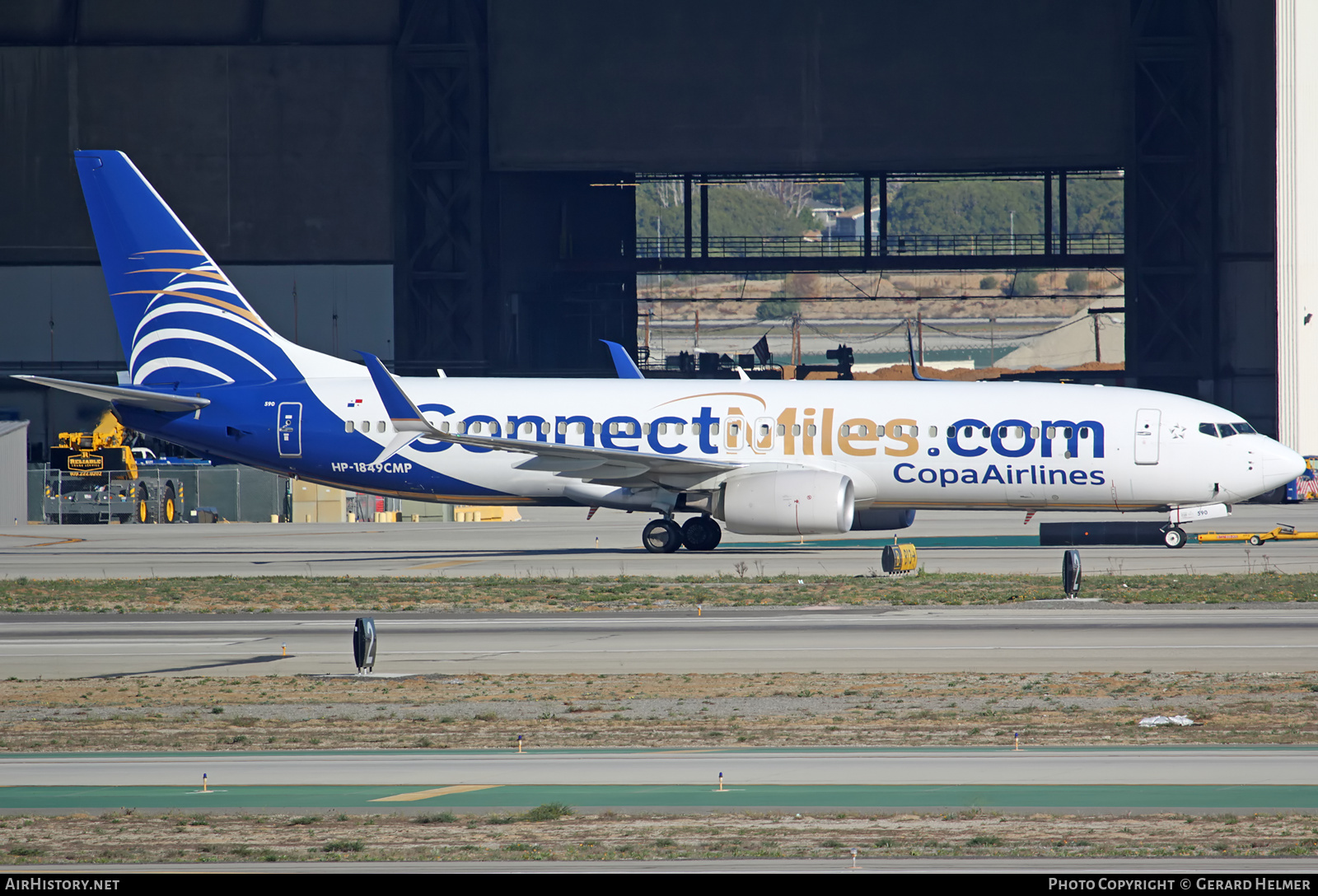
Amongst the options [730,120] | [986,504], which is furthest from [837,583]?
[730,120]

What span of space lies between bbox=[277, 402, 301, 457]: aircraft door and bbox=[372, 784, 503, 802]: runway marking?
2248cm

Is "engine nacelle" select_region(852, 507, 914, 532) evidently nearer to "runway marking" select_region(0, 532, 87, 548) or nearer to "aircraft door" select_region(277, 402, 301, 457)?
"aircraft door" select_region(277, 402, 301, 457)

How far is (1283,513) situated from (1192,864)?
38204 millimetres

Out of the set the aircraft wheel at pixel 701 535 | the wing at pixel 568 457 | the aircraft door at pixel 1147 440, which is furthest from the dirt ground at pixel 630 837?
the aircraft wheel at pixel 701 535

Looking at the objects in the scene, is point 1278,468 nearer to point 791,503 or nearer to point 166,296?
point 791,503

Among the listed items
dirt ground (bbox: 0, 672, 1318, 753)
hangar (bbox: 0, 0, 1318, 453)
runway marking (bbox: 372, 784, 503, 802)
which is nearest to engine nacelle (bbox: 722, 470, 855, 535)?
dirt ground (bbox: 0, 672, 1318, 753)

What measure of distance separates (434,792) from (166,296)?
2528 cm

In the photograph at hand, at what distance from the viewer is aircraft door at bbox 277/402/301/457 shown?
34.1 meters

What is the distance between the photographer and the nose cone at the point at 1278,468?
32.7 metres

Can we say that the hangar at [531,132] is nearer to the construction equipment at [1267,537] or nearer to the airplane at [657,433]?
the construction equipment at [1267,537]

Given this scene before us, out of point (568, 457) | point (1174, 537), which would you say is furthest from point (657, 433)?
point (1174, 537)

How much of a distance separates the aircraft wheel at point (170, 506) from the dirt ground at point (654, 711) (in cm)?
3182

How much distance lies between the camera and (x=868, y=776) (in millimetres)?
12961

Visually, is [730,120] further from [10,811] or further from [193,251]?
[10,811]
